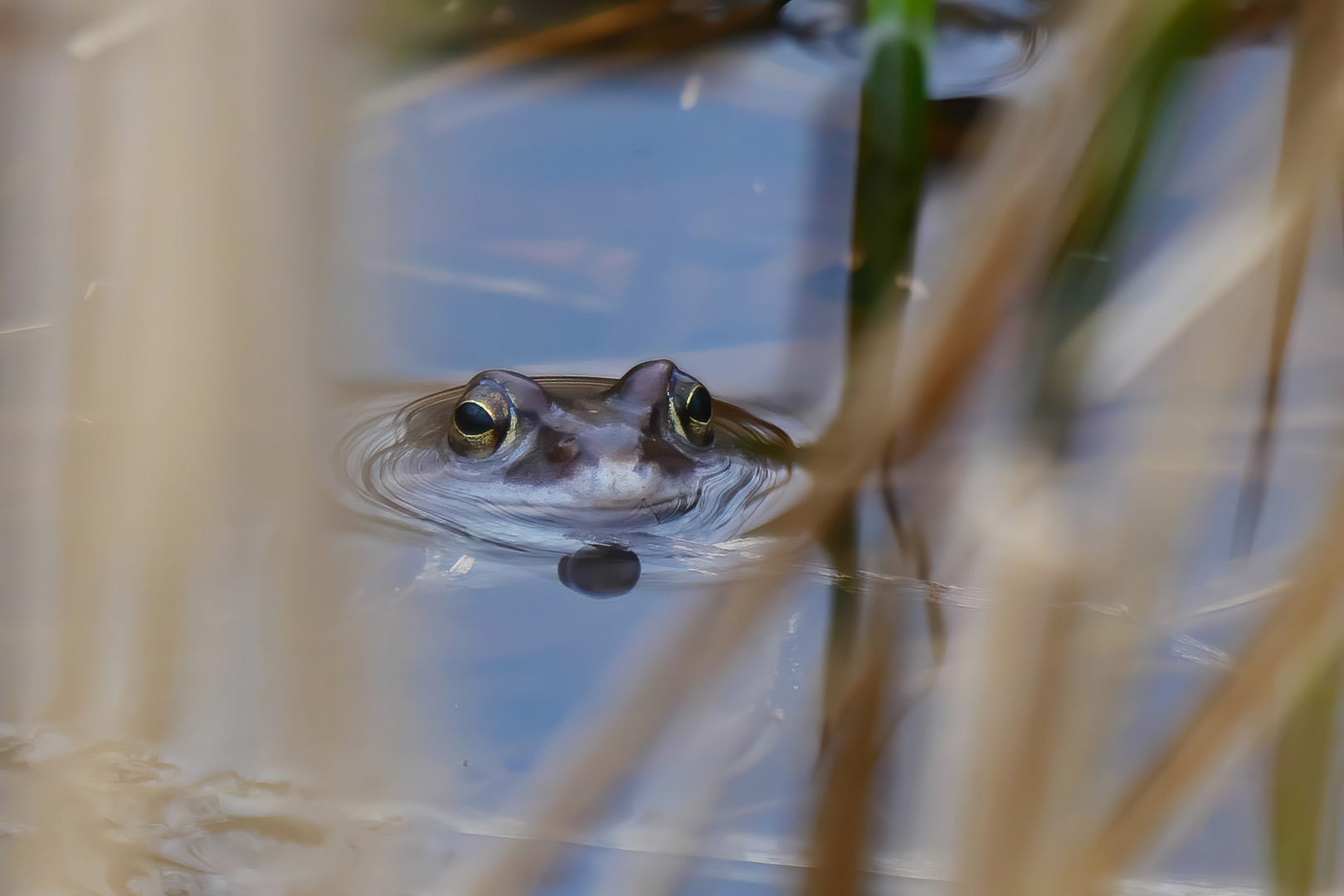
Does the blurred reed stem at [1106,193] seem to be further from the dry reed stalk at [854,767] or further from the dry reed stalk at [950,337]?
the dry reed stalk at [854,767]

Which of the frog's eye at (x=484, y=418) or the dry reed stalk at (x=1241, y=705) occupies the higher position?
the frog's eye at (x=484, y=418)

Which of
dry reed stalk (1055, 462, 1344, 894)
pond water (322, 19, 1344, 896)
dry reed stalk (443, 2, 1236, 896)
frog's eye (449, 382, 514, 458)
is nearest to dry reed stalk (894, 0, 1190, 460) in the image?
dry reed stalk (443, 2, 1236, 896)

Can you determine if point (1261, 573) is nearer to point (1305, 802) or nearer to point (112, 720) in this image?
point (1305, 802)

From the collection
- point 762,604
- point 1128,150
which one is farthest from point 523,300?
point 1128,150

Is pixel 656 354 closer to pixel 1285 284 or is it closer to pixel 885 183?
pixel 885 183

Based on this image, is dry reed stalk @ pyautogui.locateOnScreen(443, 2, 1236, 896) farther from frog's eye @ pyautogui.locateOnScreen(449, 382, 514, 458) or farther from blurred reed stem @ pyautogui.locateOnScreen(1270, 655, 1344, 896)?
frog's eye @ pyautogui.locateOnScreen(449, 382, 514, 458)

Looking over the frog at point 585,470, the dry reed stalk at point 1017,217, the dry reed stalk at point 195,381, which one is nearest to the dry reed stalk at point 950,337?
the dry reed stalk at point 1017,217

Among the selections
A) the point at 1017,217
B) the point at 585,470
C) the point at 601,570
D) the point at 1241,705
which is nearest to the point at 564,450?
the point at 585,470
